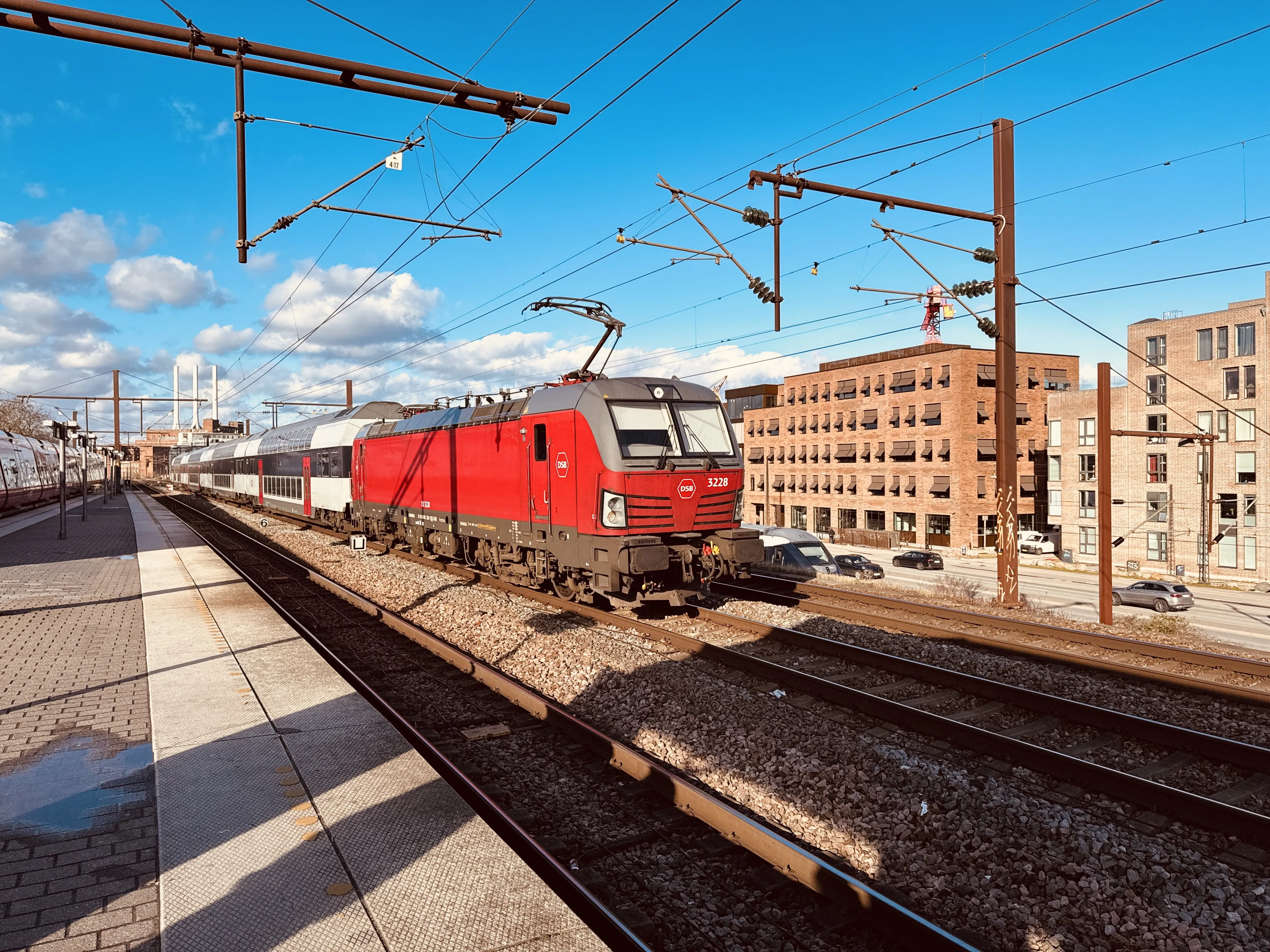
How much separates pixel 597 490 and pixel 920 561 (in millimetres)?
38268

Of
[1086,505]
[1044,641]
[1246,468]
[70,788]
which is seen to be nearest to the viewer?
[70,788]

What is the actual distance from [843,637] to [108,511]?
42278mm

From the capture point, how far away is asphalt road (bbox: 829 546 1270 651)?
3002 centimetres

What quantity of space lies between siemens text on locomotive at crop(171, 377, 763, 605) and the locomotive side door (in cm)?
3

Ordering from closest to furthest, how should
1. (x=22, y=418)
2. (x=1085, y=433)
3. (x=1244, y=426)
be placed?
(x=1244, y=426)
(x=1085, y=433)
(x=22, y=418)

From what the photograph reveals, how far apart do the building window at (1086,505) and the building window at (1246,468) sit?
8.35m

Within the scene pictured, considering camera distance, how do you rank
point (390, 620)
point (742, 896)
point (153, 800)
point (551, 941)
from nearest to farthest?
point (551, 941)
point (742, 896)
point (153, 800)
point (390, 620)

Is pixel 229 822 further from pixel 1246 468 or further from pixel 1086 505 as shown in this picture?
pixel 1086 505

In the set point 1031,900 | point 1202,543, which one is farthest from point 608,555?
point 1202,543

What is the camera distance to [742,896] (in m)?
4.86

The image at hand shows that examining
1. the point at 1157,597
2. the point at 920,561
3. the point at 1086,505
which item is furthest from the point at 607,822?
the point at 1086,505

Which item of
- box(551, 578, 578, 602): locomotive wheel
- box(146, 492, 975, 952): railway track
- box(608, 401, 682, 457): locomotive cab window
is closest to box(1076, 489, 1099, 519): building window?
box(551, 578, 578, 602): locomotive wheel

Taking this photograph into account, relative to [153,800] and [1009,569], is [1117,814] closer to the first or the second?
[153,800]

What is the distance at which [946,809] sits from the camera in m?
5.93
